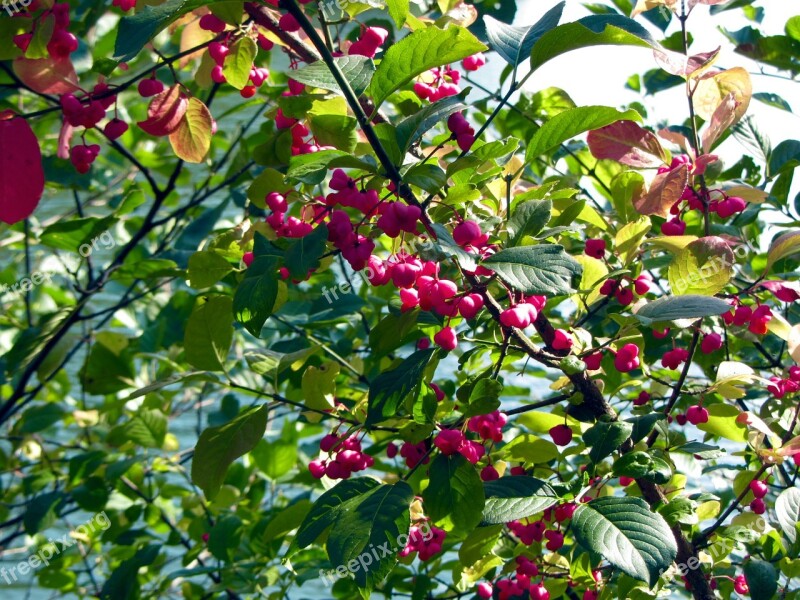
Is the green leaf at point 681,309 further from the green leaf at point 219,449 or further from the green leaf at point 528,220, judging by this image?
the green leaf at point 219,449

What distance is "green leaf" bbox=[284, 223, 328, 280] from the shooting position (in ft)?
2.13

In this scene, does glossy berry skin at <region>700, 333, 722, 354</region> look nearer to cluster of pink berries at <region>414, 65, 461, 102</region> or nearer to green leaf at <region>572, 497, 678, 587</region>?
green leaf at <region>572, 497, 678, 587</region>

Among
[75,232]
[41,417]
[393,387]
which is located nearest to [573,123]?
[393,387]

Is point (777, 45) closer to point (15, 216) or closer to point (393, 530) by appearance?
point (393, 530)

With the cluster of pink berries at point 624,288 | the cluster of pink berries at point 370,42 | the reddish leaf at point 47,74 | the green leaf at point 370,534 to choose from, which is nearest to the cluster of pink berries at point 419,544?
the green leaf at point 370,534

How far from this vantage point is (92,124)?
901 millimetres

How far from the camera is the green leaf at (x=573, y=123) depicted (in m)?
0.74

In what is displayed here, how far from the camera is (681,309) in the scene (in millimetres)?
747

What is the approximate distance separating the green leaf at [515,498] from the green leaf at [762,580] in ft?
1.01

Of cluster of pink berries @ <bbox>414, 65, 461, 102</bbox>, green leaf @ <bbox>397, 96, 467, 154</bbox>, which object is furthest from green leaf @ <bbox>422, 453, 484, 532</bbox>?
cluster of pink berries @ <bbox>414, 65, 461, 102</bbox>

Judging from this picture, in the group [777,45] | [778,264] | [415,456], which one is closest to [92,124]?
[415,456]

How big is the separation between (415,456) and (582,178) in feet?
2.55

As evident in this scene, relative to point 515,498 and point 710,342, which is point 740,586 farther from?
point 515,498

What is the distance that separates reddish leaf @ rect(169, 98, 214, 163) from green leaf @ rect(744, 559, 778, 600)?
33.4 inches
